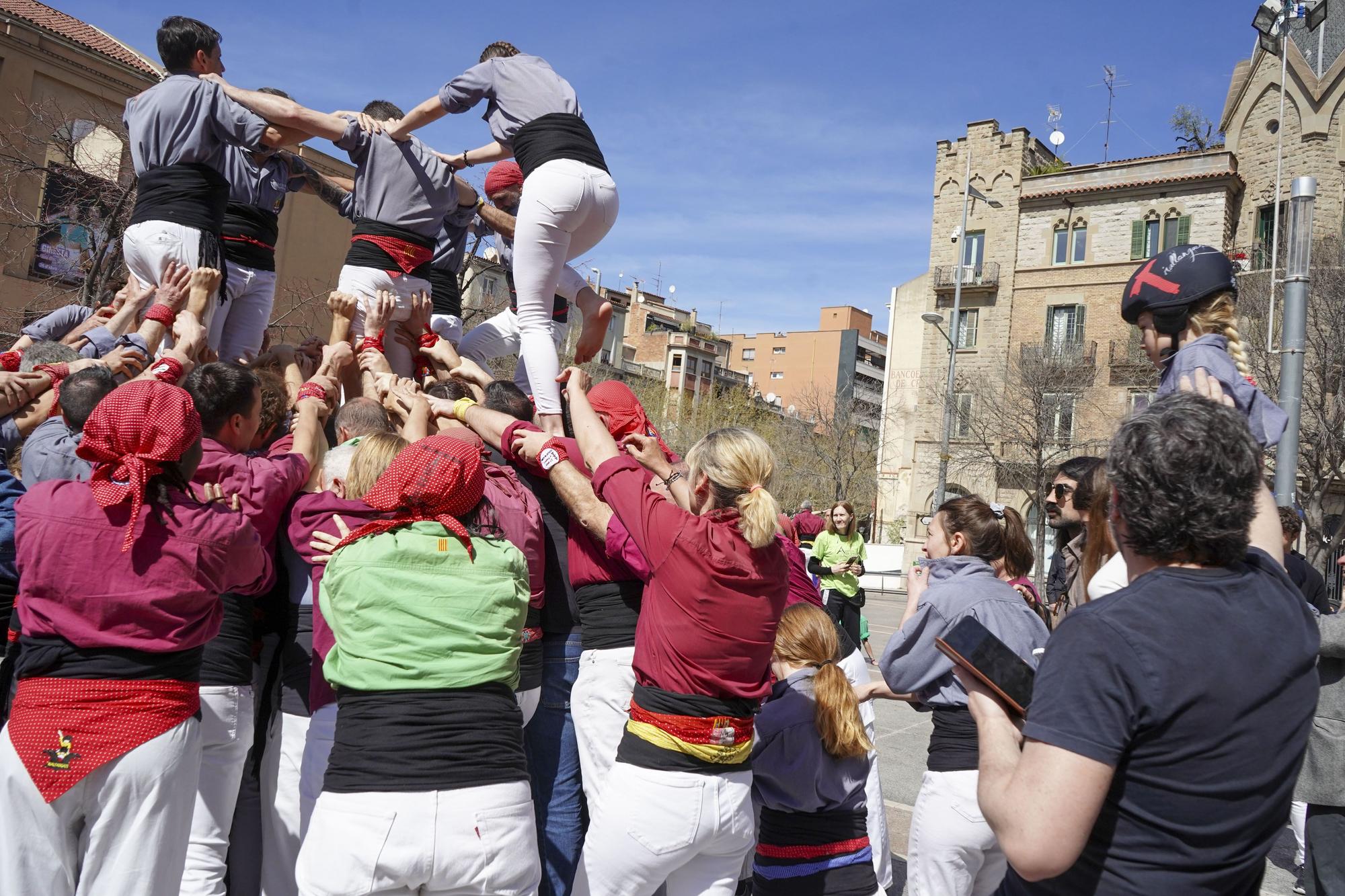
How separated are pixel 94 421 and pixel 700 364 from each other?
2943 inches

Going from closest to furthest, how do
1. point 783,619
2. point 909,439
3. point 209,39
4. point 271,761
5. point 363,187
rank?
point 271,761 < point 783,619 < point 209,39 < point 363,187 < point 909,439

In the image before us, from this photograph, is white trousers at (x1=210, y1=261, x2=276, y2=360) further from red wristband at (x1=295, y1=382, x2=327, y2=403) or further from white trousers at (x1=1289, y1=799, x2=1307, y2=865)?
white trousers at (x1=1289, y1=799, x2=1307, y2=865)

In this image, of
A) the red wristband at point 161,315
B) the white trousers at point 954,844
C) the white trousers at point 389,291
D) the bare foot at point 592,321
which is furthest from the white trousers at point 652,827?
the white trousers at point 389,291

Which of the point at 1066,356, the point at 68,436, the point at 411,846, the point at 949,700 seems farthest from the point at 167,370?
the point at 1066,356

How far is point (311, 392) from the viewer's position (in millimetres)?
4895

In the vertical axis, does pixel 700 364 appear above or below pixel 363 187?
above

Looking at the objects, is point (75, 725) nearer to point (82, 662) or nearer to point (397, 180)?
point (82, 662)

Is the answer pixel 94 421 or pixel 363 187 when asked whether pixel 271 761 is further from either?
pixel 363 187

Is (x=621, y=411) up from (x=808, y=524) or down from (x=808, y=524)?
up

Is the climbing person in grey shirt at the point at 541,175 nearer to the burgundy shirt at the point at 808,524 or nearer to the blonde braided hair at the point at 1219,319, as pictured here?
the blonde braided hair at the point at 1219,319

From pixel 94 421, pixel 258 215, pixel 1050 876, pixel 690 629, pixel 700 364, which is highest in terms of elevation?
pixel 700 364

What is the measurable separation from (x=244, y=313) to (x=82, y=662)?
4.07m

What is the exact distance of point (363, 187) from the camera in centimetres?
645

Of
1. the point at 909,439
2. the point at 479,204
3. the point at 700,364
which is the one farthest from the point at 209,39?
the point at 700,364
